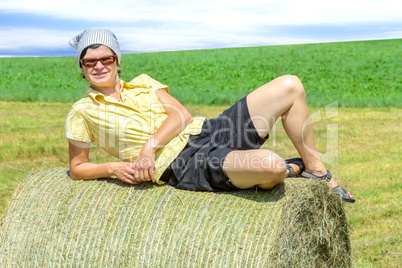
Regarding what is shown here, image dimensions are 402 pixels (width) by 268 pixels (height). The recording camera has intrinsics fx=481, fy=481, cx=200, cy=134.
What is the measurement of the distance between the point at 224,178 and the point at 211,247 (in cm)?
51

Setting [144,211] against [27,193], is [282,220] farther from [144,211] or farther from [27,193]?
[27,193]

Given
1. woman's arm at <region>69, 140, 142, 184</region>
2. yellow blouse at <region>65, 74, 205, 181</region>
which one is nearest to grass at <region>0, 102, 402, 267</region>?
woman's arm at <region>69, 140, 142, 184</region>

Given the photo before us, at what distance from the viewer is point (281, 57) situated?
29562mm

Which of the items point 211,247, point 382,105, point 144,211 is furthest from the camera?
point 382,105

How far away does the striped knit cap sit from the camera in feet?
11.3

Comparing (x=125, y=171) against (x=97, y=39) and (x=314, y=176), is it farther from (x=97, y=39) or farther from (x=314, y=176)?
(x=314, y=176)

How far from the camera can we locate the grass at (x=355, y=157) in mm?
4352

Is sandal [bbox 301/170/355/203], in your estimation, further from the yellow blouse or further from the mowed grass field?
the yellow blouse

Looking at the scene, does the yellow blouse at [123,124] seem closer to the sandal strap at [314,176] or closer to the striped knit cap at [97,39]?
the striped knit cap at [97,39]

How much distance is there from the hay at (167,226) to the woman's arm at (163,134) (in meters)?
0.13

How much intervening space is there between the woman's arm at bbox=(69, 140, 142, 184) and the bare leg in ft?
3.16

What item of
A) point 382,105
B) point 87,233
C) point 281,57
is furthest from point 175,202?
point 281,57

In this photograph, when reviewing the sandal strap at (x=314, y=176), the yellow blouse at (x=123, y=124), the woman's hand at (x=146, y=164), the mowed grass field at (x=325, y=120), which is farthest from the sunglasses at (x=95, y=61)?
the mowed grass field at (x=325, y=120)

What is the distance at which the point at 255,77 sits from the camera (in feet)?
70.0
